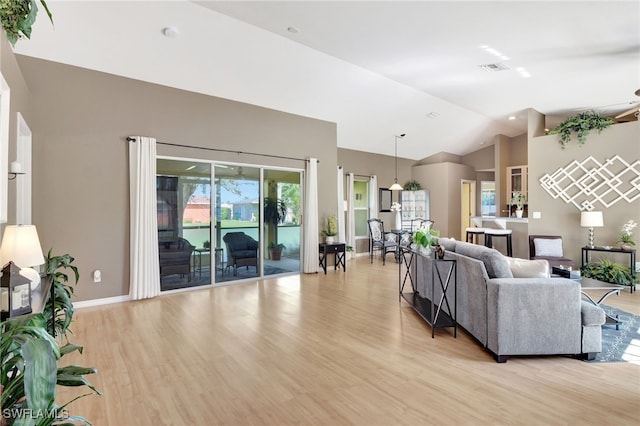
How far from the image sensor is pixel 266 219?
6.68m

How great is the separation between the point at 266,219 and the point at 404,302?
10.2ft

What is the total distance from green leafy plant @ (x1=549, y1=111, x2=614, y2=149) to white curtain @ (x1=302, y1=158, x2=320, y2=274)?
4.98 m

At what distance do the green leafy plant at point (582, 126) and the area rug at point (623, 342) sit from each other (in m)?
3.67

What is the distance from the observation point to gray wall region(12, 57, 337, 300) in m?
4.43

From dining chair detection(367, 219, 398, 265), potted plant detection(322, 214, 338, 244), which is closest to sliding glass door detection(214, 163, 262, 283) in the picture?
potted plant detection(322, 214, 338, 244)

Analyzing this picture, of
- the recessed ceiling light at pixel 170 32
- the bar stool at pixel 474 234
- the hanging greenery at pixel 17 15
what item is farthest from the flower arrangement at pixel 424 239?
the bar stool at pixel 474 234

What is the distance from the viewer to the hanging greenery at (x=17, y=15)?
1.75m

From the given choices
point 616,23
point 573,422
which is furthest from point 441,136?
point 573,422

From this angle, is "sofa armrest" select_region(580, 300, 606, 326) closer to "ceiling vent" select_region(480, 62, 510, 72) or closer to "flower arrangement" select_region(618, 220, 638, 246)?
"ceiling vent" select_region(480, 62, 510, 72)

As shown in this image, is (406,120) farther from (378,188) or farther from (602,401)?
(602,401)

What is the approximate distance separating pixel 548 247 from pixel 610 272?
967 millimetres

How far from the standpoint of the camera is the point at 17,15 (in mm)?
1804

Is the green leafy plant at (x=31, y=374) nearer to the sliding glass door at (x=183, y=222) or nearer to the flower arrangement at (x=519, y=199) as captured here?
the sliding glass door at (x=183, y=222)

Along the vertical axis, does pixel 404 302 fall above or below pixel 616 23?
below
